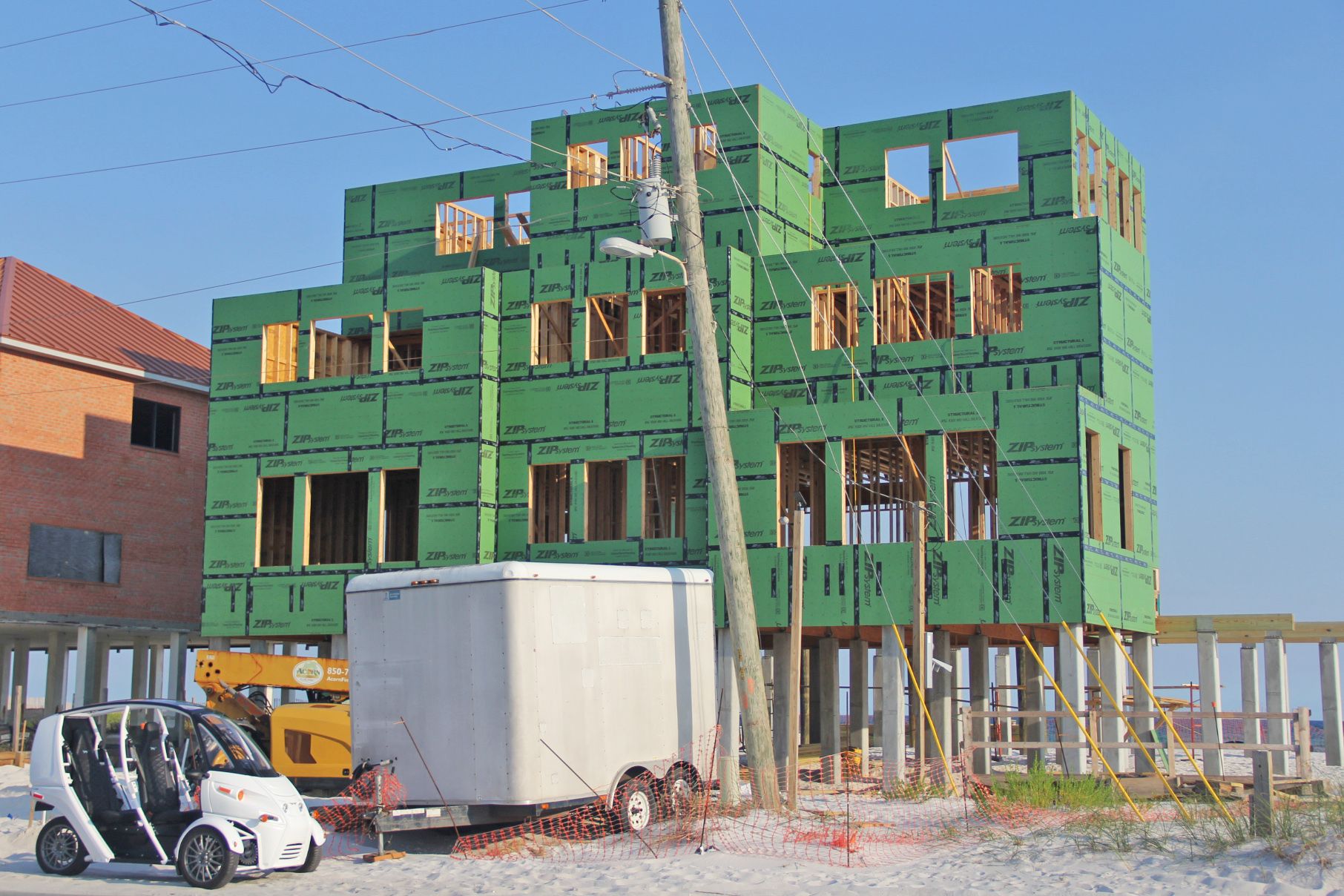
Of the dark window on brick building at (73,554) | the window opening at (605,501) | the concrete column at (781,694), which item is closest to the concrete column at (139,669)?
the dark window on brick building at (73,554)

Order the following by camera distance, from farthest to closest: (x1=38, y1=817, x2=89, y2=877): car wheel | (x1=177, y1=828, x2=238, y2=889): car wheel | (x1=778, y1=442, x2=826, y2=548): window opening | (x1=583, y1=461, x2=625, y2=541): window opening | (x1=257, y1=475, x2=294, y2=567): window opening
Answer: (x1=257, y1=475, x2=294, y2=567): window opening < (x1=583, y1=461, x2=625, y2=541): window opening < (x1=778, y1=442, x2=826, y2=548): window opening < (x1=38, y1=817, x2=89, y2=877): car wheel < (x1=177, y1=828, x2=238, y2=889): car wheel

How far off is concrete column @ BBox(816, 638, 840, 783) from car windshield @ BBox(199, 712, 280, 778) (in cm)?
1865

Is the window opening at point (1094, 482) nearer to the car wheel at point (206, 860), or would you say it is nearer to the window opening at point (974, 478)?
the window opening at point (974, 478)

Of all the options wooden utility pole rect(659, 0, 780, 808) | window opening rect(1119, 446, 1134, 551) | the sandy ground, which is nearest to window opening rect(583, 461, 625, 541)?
window opening rect(1119, 446, 1134, 551)

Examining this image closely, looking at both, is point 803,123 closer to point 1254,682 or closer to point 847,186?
point 847,186

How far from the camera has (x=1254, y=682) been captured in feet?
110

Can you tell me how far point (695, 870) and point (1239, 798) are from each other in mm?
10251

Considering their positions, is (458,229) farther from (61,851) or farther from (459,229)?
(61,851)

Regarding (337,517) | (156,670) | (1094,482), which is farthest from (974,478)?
(156,670)

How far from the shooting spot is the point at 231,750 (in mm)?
16750

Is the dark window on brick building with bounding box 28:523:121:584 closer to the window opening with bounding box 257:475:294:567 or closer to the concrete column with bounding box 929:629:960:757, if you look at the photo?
the window opening with bounding box 257:475:294:567

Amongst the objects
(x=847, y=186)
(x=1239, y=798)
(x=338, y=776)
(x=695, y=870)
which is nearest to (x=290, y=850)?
(x=695, y=870)

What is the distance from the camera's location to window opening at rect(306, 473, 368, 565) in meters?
37.4

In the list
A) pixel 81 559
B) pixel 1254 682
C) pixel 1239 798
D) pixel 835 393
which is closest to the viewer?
pixel 1239 798
